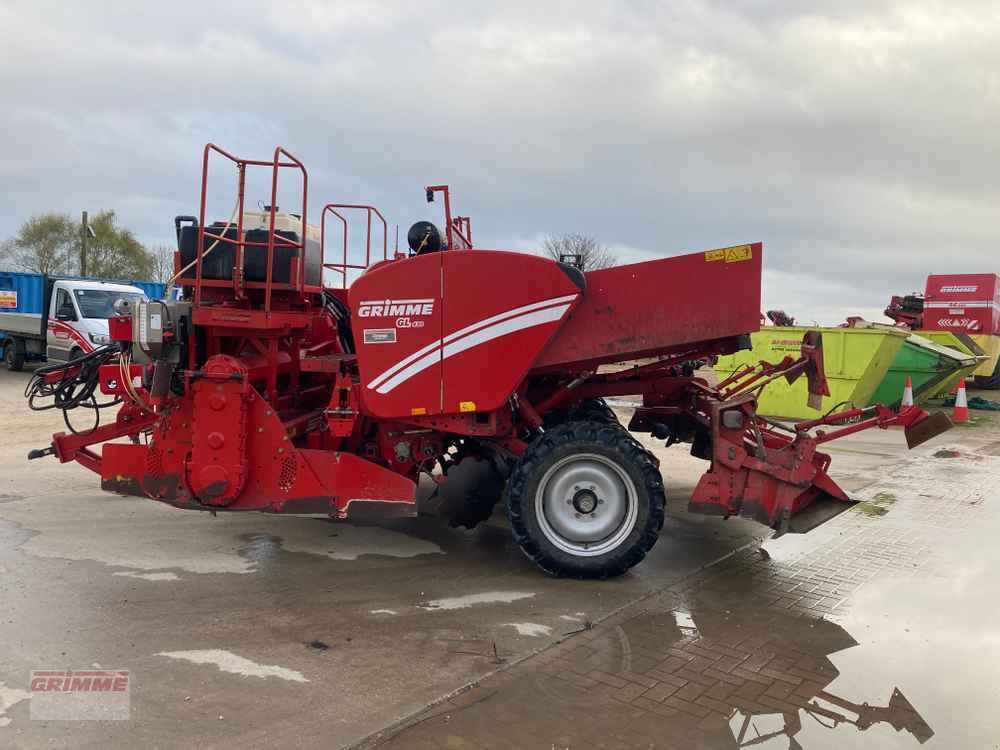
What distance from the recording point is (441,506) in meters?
5.87

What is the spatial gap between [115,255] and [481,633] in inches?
1747

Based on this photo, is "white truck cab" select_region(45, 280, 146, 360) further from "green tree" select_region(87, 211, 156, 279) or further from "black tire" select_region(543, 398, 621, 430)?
"green tree" select_region(87, 211, 156, 279)

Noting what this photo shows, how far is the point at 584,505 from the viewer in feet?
16.6

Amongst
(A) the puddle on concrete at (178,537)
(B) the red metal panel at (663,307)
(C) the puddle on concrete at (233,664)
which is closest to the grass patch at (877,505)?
(B) the red metal panel at (663,307)

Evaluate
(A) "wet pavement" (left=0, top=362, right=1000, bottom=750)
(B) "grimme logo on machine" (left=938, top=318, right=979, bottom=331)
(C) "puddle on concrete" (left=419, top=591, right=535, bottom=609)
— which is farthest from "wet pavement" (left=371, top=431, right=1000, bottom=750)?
(B) "grimme logo on machine" (left=938, top=318, right=979, bottom=331)

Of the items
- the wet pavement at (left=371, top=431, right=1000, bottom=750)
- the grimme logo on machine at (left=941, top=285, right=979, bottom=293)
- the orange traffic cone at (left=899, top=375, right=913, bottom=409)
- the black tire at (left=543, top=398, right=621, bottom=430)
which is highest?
the grimme logo on machine at (left=941, top=285, right=979, bottom=293)

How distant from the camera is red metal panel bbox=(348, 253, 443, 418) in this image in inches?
193

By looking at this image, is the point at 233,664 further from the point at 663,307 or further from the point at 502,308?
the point at 663,307

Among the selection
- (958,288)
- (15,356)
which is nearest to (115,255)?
(15,356)

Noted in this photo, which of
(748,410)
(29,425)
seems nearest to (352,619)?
(748,410)

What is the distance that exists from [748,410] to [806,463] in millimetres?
528

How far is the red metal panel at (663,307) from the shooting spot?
15.6ft

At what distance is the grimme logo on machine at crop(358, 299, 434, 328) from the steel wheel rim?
1.29m

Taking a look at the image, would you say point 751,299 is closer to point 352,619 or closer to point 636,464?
point 636,464
